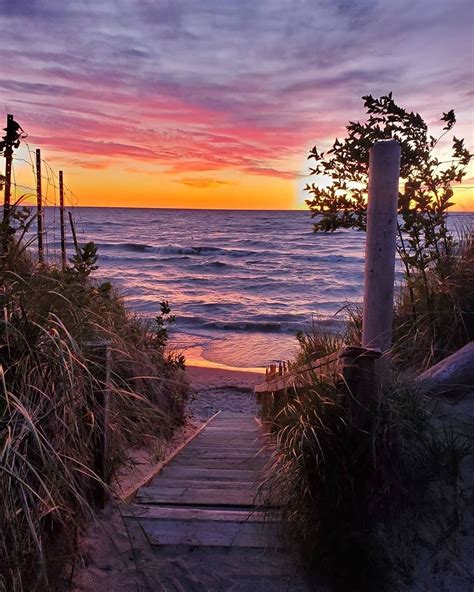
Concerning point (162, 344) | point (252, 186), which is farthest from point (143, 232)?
point (162, 344)

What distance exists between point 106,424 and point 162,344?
15.6 ft

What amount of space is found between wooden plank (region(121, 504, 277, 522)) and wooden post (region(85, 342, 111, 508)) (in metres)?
0.40

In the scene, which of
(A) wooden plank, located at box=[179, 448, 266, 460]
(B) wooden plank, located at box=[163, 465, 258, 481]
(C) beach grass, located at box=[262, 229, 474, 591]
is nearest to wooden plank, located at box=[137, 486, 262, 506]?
(B) wooden plank, located at box=[163, 465, 258, 481]

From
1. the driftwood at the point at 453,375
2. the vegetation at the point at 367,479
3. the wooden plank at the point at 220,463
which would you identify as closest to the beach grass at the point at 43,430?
the vegetation at the point at 367,479

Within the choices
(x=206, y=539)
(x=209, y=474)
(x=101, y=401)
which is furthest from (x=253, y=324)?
(x=101, y=401)

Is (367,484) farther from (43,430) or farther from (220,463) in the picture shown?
(220,463)

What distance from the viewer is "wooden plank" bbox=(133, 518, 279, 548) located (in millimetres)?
3115

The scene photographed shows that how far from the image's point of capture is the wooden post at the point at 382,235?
131 inches

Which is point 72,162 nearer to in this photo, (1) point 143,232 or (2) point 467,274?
(2) point 467,274

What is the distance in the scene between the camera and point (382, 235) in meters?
3.34

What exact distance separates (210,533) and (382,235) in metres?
2.07

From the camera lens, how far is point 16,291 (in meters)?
2.78

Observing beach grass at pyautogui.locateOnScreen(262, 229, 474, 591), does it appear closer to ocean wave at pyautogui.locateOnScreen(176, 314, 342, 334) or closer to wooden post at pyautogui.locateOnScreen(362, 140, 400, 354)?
wooden post at pyautogui.locateOnScreen(362, 140, 400, 354)

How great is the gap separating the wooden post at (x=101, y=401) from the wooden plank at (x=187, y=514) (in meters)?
0.40
